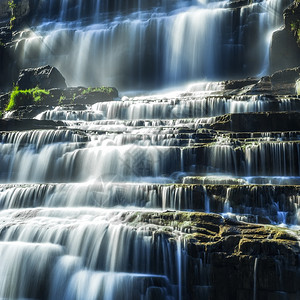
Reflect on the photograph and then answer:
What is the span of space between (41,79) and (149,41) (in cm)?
963

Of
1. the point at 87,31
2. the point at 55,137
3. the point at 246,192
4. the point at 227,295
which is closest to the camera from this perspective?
the point at 227,295

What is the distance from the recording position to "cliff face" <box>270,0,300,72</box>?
865 inches

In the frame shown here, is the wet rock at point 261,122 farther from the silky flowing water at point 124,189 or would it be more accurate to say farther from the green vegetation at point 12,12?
the green vegetation at point 12,12

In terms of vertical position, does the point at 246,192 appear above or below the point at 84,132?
below

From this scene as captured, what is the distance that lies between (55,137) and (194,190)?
6811mm

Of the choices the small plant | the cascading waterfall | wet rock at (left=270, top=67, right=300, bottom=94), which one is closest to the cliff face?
the cascading waterfall

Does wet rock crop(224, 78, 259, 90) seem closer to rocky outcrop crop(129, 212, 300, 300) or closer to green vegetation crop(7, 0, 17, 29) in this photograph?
rocky outcrop crop(129, 212, 300, 300)

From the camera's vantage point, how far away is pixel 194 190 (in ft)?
31.2

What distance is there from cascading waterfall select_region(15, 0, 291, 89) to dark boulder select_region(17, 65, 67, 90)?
6.16m

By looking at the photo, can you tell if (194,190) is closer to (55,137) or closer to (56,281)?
(56,281)

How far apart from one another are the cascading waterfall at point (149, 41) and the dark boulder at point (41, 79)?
6157mm

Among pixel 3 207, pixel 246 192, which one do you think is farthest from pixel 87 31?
pixel 246 192

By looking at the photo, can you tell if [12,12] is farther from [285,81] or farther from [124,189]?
[124,189]

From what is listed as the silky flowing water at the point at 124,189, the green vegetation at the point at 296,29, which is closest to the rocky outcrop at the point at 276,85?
the silky flowing water at the point at 124,189
